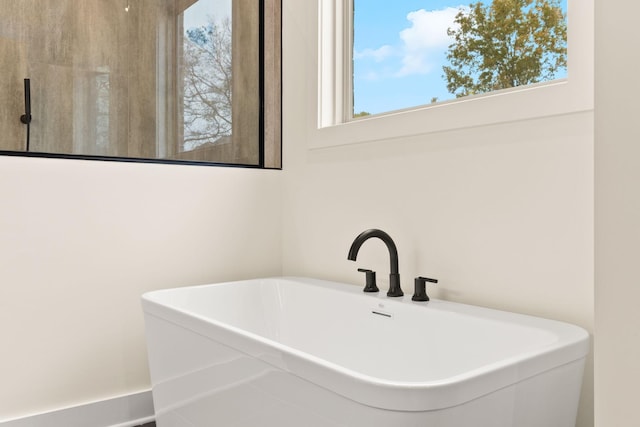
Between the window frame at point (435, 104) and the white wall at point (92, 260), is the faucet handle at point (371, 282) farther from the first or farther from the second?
the white wall at point (92, 260)

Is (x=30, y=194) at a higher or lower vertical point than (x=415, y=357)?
higher

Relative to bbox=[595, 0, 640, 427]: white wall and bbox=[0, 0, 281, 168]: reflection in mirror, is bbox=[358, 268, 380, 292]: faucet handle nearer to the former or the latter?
bbox=[0, 0, 281, 168]: reflection in mirror

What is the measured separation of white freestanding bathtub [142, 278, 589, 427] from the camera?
1.00m

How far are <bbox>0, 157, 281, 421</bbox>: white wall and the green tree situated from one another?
3.80 feet

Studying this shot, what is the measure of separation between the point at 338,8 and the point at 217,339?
1.72 metres

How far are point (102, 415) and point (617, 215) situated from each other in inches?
83.2

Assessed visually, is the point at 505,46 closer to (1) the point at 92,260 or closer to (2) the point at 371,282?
(2) the point at 371,282

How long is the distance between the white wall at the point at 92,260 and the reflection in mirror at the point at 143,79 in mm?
122

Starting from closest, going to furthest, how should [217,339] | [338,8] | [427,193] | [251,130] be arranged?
1. [217,339]
2. [427,193]
3. [338,8]
4. [251,130]

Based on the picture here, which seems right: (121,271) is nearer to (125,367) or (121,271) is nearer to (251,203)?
(125,367)

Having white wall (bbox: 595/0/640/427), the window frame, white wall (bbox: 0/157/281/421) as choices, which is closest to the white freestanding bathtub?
white wall (bbox: 0/157/281/421)

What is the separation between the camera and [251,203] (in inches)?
101

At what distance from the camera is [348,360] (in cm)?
190

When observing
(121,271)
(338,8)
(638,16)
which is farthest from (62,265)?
(638,16)
